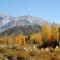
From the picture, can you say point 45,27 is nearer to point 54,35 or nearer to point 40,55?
point 54,35

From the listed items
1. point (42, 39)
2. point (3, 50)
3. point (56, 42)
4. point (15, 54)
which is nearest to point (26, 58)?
point (15, 54)

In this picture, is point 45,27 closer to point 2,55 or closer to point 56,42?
point 56,42

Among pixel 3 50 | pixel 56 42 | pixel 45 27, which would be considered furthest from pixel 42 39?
pixel 3 50

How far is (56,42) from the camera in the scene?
4612 cm

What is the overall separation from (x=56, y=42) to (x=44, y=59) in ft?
57.6

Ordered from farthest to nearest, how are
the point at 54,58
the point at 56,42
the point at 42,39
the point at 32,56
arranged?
the point at 42,39
the point at 56,42
the point at 32,56
the point at 54,58

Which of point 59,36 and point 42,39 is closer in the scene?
point 59,36

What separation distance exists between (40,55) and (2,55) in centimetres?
445

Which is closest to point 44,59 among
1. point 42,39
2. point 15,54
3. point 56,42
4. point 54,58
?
point 54,58

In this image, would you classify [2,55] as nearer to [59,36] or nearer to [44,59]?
[44,59]

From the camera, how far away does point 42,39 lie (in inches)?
2028

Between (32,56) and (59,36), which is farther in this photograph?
(59,36)

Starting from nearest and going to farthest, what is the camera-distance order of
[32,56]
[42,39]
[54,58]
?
[54,58] < [32,56] < [42,39]

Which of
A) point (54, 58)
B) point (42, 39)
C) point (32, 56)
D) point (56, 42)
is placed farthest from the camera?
point (42, 39)
